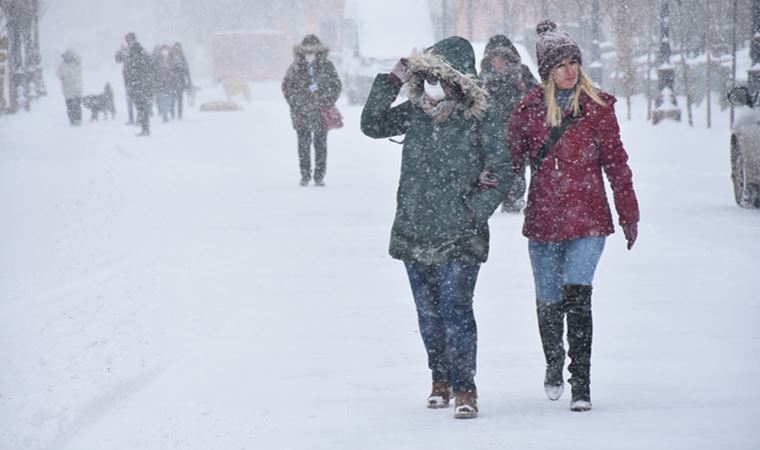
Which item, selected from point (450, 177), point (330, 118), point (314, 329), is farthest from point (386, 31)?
point (450, 177)

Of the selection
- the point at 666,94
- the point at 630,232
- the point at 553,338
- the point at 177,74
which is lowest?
the point at 666,94

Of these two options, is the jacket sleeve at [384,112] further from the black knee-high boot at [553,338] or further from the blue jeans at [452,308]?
the black knee-high boot at [553,338]

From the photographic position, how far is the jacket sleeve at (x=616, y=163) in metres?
6.17

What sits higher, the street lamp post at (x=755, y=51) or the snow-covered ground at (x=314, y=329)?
the street lamp post at (x=755, y=51)

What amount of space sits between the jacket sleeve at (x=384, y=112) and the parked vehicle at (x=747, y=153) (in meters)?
7.47

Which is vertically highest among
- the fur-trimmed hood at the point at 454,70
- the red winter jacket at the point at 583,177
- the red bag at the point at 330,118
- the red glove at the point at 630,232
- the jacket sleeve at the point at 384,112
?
the fur-trimmed hood at the point at 454,70

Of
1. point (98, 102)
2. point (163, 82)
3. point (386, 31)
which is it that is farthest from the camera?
point (386, 31)

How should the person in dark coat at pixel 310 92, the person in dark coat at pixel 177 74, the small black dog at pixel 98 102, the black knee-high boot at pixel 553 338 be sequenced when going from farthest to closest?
the small black dog at pixel 98 102 → the person in dark coat at pixel 177 74 → the person in dark coat at pixel 310 92 → the black knee-high boot at pixel 553 338

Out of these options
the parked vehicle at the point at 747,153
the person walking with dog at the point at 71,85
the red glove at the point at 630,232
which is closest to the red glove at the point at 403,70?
the red glove at the point at 630,232

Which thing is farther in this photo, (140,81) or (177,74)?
(177,74)

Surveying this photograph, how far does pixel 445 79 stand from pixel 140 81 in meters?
22.9

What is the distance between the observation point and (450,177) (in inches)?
238

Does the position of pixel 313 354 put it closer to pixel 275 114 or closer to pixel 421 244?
pixel 421 244

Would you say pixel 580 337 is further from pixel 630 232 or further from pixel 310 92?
pixel 310 92
